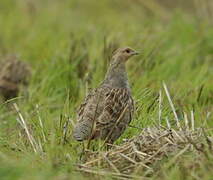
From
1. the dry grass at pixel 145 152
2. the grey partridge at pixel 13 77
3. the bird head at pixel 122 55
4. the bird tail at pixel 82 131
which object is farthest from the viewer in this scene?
the grey partridge at pixel 13 77

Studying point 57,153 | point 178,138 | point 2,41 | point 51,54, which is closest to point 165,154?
point 178,138

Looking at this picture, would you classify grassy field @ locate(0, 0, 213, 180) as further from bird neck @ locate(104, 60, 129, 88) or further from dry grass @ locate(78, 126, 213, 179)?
bird neck @ locate(104, 60, 129, 88)

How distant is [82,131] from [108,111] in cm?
31

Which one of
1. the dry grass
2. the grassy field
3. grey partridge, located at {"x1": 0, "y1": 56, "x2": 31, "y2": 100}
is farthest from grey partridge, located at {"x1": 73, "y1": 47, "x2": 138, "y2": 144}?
grey partridge, located at {"x1": 0, "y1": 56, "x2": 31, "y2": 100}

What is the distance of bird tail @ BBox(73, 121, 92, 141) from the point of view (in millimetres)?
4973

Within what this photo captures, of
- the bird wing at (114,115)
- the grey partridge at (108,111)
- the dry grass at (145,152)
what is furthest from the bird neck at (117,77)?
the dry grass at (145,152)

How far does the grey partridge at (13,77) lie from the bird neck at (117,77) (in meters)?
2.22

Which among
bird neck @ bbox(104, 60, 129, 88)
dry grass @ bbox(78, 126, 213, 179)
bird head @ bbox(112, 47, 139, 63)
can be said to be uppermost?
bird head @ bbox(112, 47, 139, 63)

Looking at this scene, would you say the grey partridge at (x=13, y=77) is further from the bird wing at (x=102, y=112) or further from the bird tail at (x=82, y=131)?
the bird tail at (x=82, y=131)

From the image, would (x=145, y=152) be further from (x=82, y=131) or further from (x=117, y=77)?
(x=117, y=77)

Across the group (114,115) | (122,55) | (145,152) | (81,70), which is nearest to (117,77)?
(122,55)

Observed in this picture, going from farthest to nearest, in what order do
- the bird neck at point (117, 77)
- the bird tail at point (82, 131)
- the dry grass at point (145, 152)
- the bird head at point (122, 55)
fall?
the bird head at point (122, 55) → the bird neck at point (117, 77) → the bird tail at point (82, 131) → the dry grass at point (145, 152)

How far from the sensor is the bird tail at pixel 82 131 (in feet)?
16.3

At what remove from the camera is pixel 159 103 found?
Result: 553 centimetres
